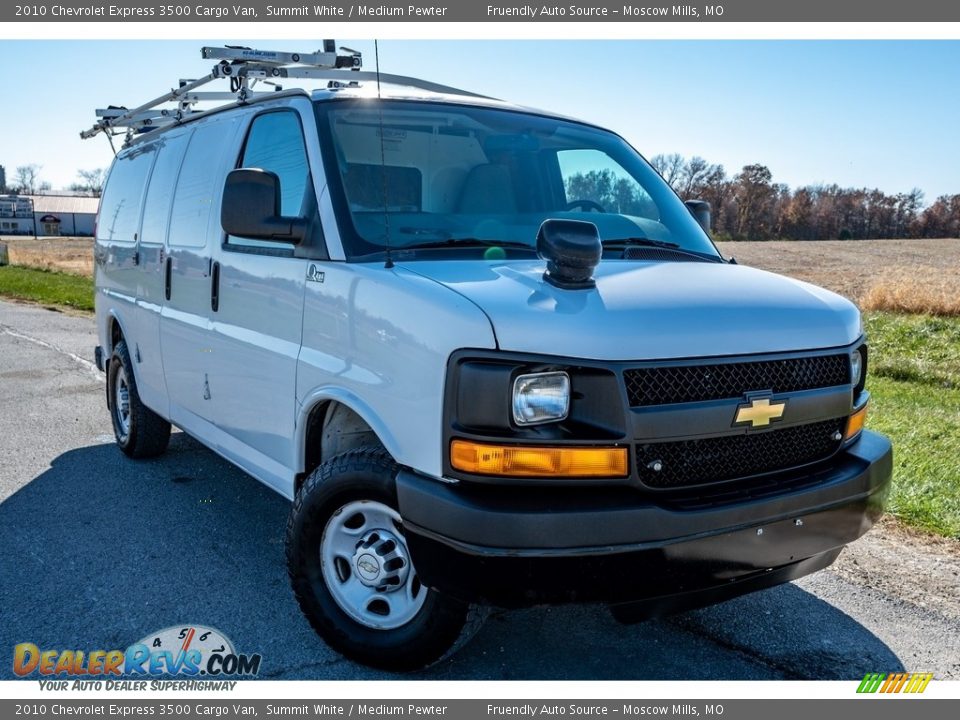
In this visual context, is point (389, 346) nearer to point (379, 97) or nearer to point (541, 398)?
point (541, 398)

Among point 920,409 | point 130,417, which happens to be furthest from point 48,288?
point 920,409

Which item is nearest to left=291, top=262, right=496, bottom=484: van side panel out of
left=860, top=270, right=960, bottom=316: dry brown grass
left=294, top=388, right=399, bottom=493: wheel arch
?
left=294, top=388, right=399, bottom=493: wheel arch

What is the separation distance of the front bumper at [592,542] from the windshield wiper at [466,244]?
Answer: 1.02 m

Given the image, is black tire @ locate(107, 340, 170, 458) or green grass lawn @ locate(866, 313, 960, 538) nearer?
green grass lawn @ locate(866, 313, 960, 538)

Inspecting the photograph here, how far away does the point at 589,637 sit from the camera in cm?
354

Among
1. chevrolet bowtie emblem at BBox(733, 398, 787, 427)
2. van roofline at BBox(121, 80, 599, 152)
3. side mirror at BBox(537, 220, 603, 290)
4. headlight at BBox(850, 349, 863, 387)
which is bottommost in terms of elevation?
chevrolet bowtie emblem at BBox(733, 398, 787, 427)

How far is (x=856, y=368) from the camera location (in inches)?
136

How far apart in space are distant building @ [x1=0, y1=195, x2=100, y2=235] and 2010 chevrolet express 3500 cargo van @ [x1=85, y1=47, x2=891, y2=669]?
370 feet

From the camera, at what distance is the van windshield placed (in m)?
3.58

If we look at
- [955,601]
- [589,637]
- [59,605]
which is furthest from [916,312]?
[59,605]

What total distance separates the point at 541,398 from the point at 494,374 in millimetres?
176

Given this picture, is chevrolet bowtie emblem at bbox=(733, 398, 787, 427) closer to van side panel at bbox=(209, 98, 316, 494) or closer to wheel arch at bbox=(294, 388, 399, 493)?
wheel arch at bbox=(294, 388, 399, 493)

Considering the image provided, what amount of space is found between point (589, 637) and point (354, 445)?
1258 millimetres

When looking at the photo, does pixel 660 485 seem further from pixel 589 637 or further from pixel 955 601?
pixel 955 601
